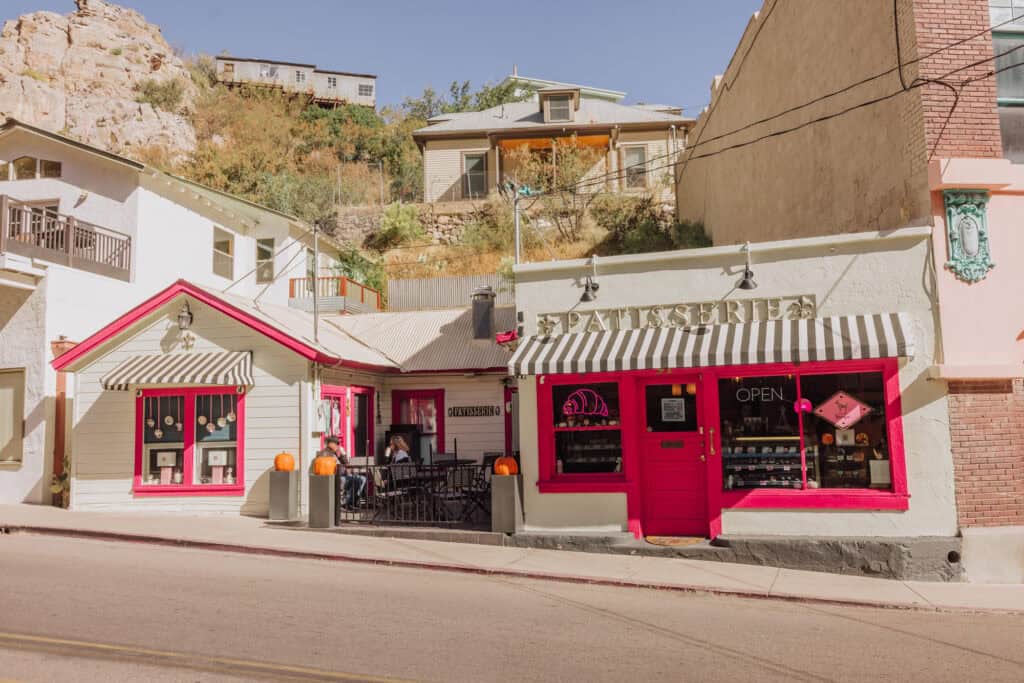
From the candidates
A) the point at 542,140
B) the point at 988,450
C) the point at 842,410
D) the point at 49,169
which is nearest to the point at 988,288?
the point at 988,450

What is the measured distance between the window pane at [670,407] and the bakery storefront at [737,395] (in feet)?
0.07

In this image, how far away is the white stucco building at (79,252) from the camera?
1631 cm

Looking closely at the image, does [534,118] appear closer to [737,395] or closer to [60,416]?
[60,416]

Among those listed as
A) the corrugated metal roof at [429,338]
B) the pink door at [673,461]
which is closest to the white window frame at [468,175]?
the corrugated metal roof at [429,338]

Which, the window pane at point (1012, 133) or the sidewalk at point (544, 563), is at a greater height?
the window pane at point (1012, 133)

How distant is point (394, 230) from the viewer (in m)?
35.3

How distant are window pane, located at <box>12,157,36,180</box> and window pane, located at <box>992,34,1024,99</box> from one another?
2202 cm

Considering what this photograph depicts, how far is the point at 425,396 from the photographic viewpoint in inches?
730

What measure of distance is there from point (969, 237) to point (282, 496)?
37.5 feet

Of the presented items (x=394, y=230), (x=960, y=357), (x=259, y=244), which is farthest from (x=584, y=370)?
(x=394, y=230)

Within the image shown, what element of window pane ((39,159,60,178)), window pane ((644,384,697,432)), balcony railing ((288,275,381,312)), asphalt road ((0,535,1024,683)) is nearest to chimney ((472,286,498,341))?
balcony railing ((288,275,381,312))

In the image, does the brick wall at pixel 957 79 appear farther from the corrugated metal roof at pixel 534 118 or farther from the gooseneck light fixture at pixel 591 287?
the corrugated metal roof at pixel 534 118

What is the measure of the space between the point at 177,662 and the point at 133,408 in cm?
1042

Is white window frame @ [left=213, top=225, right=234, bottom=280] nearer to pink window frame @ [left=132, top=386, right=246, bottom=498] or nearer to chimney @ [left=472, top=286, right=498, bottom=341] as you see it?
pink window frame @ [left=132, top=386, right=246, bottom=498]
